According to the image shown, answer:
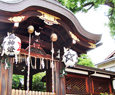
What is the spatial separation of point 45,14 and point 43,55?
1483mm

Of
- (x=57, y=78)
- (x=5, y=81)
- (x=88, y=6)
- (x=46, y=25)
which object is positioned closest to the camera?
(x=5, y=81)

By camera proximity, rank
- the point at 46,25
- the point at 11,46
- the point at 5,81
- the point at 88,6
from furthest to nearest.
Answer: the point at 88,6 < the point at 46,25 < the point at 5,81 < the point at 11,46

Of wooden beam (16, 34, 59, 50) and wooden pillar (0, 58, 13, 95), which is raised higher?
wooden beam (16, 34, 59, 50)

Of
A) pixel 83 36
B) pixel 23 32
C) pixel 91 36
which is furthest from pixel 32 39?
pixel 91 36

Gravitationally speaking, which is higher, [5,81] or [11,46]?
[11,46]

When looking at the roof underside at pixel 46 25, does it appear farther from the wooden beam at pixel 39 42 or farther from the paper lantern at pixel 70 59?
the paper lantern at pixel 70 59

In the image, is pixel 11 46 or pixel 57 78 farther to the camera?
pixel 57 78

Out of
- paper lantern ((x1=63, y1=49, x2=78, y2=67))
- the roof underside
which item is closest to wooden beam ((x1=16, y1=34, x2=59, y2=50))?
the roof underside

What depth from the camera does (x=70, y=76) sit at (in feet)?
22.8

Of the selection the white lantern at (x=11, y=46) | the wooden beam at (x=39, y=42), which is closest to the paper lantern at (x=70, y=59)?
the wooden beam at (x=39, y=42)

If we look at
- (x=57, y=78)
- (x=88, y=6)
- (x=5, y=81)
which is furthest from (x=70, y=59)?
(x=88, y=6)

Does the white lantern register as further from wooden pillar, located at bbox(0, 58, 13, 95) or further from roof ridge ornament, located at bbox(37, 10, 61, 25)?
roof ridge ornament, located at bbox(37, 10, 61, 25)

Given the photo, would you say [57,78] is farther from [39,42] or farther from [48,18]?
[48,18]

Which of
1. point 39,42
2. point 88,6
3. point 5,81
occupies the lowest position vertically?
point 5,81
